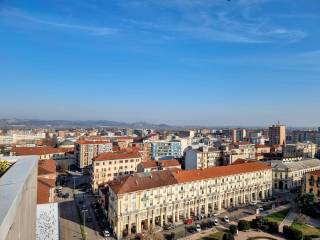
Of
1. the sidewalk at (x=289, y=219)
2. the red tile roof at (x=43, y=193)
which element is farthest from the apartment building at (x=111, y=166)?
the sidewalk at (x=289, y=219)

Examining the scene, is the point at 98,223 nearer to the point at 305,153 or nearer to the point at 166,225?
the point at 166,225

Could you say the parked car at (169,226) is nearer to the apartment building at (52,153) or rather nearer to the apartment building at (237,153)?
the apartment building at (237,153)

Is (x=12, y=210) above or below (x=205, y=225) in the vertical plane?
above

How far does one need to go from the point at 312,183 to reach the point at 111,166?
35576 millimetres

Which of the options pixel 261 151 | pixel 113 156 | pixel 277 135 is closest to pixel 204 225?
pixel 113 156

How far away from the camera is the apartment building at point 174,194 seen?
42453mm

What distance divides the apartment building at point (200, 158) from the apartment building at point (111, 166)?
1237cm

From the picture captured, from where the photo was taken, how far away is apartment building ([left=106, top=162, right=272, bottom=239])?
42.5 m

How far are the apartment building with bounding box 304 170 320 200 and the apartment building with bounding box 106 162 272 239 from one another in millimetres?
8101

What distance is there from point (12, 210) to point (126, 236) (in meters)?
35.5

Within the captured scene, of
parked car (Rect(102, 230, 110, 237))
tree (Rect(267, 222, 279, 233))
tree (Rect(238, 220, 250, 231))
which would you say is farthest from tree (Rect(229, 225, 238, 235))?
parked car (Rect(102, 230, 110, 237))

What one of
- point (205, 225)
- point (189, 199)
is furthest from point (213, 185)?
point (205, 225)

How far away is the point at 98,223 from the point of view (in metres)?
44.8

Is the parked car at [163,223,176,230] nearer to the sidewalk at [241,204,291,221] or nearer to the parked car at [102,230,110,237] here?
the parked car at [102,230,110,237]
